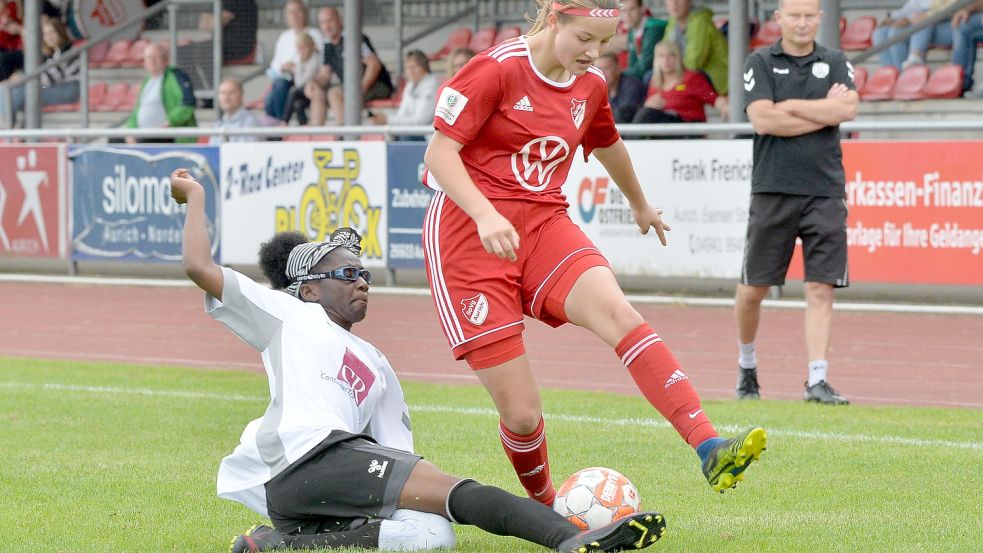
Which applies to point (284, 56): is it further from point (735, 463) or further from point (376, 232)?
point (735, 463)

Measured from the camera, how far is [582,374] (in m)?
11.0

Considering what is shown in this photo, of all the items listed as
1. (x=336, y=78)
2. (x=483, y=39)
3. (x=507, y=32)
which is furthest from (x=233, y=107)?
(x=483, y=39)

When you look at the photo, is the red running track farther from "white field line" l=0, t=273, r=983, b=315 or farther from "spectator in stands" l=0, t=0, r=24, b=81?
"spectator in stands" l=0, t=0, r=24, b=81

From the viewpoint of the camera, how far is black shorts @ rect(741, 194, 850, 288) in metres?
8.87

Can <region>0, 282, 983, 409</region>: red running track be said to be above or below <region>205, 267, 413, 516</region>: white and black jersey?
below

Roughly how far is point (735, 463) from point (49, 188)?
14.5 meters

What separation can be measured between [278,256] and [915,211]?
8750 millimetres

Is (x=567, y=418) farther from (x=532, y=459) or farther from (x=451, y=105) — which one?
(x=451, y=105)

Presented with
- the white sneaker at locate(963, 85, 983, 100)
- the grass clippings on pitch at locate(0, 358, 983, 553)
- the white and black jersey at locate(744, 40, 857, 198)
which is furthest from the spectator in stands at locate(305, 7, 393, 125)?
the white and black jersey at locate(744, 40, 857, 198)

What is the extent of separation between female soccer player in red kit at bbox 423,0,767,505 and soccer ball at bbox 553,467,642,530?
0.61ft

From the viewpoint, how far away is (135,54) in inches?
1017

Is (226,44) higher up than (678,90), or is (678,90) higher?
(226,44)

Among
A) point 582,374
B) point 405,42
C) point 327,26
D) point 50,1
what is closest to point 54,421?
point 582,374

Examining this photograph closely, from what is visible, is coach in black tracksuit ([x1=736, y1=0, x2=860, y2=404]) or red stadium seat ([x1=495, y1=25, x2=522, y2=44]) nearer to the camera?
coach in black tracksuit ([x1=736, y1=0, x2=860, y2=404])
